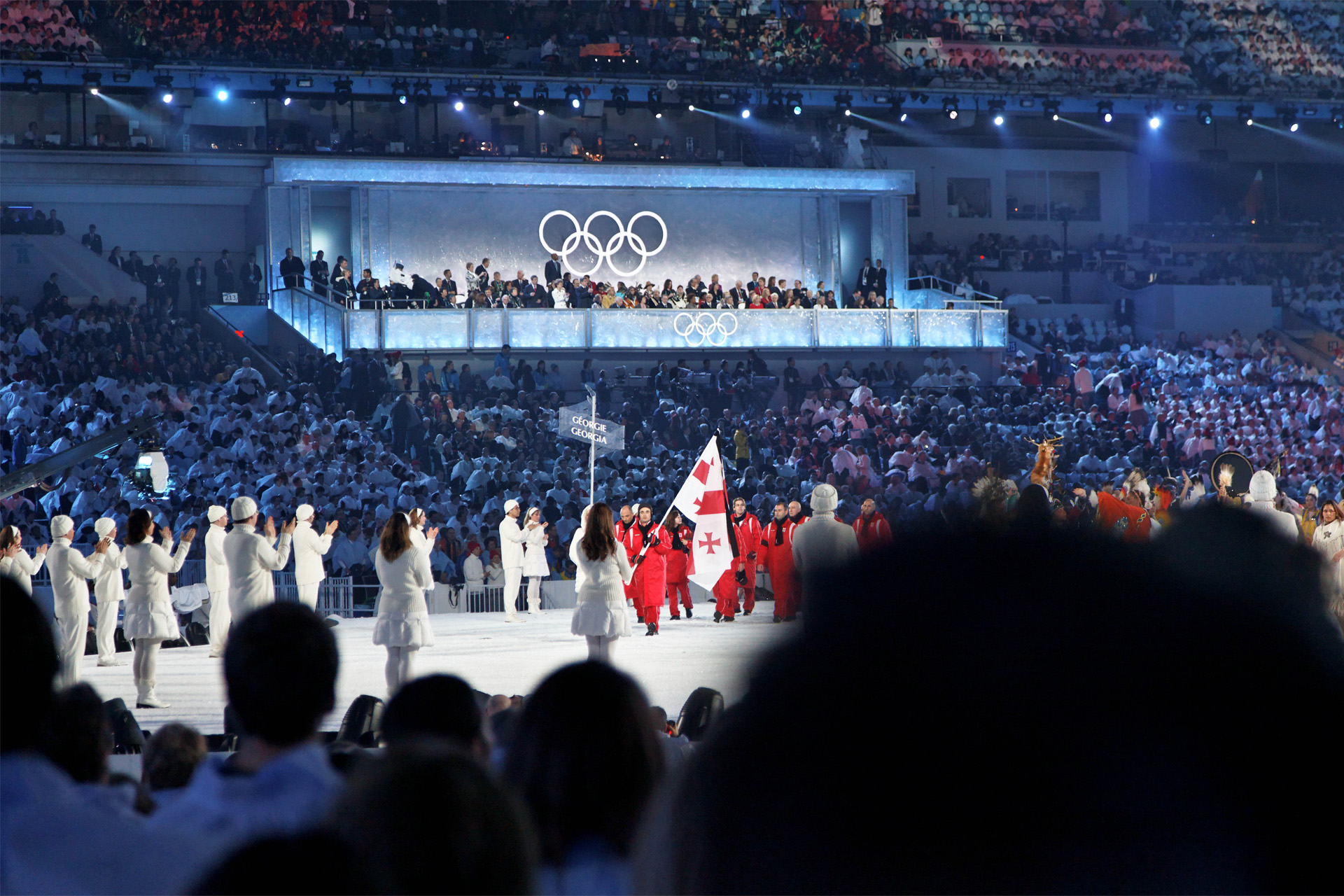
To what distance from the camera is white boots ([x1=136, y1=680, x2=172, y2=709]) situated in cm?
1042

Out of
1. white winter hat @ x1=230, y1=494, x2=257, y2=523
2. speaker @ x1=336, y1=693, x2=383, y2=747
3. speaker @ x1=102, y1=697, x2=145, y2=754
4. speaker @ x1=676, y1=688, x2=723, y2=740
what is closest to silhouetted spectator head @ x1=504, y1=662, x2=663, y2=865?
speaker @ x1=336, y1=693, x2=383, y2=747

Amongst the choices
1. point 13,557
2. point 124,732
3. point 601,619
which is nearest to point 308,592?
point 13,557

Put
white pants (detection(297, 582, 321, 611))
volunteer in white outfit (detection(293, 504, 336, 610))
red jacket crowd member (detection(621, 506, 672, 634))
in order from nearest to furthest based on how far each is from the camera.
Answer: volunteer in white outfit (detection(293, 504, 336, 610)), white pants (detection(297, 582, 321, 611)), red jacket crowd member (detection(621, 506, 672, 634))

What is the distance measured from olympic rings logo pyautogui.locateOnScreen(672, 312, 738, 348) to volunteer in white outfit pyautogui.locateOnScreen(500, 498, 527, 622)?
41.2 feet

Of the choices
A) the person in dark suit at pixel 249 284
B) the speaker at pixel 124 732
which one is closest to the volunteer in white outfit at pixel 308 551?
the speaker at pixel 124 732

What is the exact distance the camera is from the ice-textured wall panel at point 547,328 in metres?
28.0

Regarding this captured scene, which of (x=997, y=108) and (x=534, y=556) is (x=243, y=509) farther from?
(x=997, y=108)

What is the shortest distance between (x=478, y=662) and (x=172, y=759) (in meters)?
7.99

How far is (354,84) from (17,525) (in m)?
16.1

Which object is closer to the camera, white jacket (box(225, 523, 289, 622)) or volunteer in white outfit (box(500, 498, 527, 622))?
white jacket (box(225, 523, 289, 622))

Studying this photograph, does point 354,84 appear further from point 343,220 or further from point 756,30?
point 756,30

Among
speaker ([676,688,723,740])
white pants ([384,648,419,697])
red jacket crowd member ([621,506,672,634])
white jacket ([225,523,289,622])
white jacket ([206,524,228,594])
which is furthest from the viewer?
red jacket crowd member ([621,506,672,634])

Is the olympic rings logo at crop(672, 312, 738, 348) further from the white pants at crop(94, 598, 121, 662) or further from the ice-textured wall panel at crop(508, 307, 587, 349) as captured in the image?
the white pants at crop(94, 598, 121, 662)

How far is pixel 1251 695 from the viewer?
593mm
